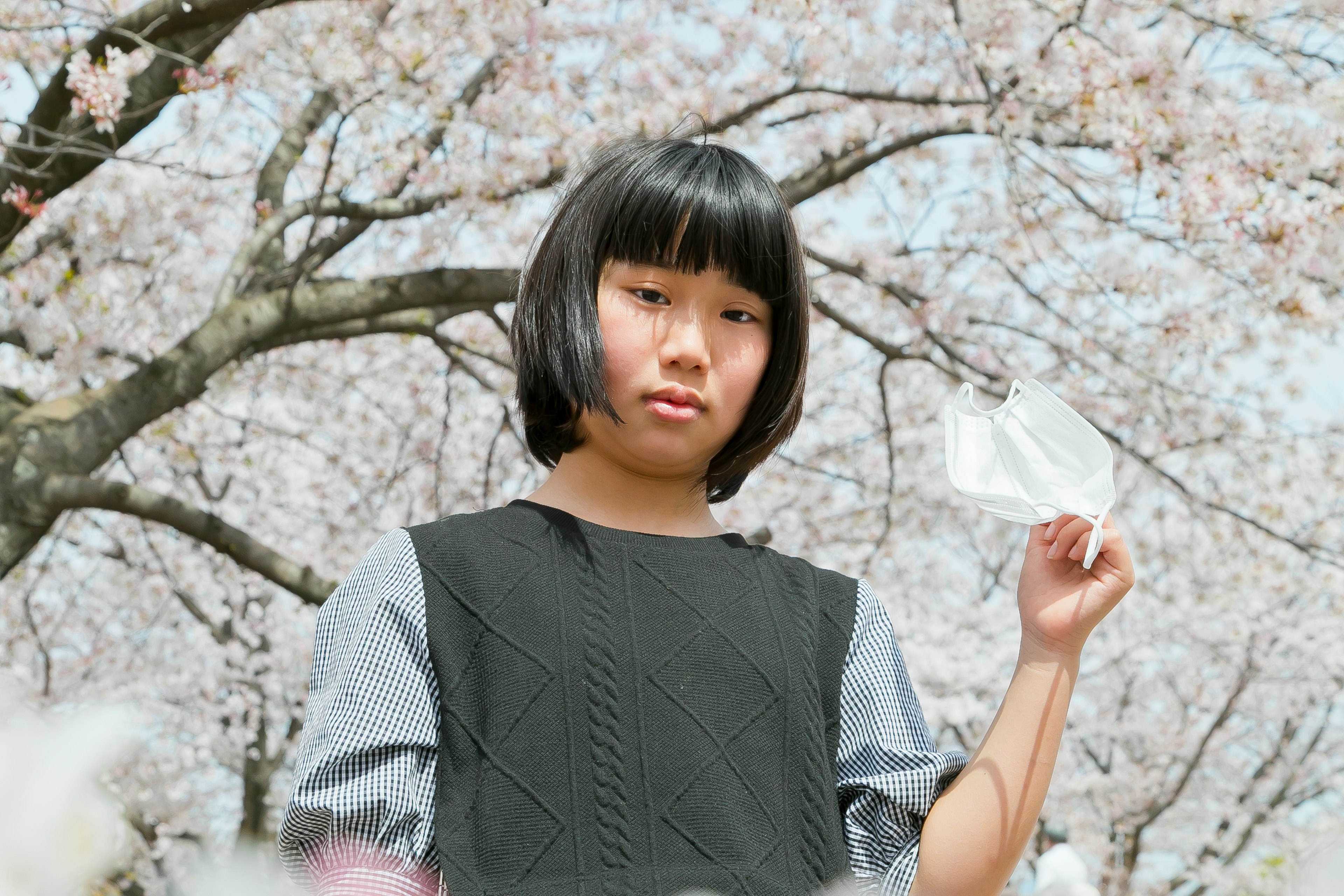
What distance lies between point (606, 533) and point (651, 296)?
289mm

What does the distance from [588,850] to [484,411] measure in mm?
6472

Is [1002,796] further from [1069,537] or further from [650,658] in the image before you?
[650,658]

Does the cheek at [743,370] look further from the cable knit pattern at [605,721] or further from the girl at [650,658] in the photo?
the cable knit pattern at [605,721]

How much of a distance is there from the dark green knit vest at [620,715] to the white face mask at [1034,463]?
0.99 ft

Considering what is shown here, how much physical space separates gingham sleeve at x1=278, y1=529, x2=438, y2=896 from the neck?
223 millimetres

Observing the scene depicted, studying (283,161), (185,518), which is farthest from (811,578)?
(283,161)

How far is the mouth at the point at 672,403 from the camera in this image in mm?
1371

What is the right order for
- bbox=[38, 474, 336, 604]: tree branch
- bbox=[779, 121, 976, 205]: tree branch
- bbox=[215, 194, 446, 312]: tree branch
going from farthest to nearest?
1. bbox=[779, 121, 976, 205]: tree branch
2. bbox=[215, 194, 446, 312]: tree branch
3. bbox=[38, 474, 336, 604]: tree branch

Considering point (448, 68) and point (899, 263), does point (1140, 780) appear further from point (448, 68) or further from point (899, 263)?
point (448, 68)

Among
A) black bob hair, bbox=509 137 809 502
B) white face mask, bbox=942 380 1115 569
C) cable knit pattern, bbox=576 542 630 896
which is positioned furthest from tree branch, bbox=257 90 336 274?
white face mask, bbox=942 380 1115 569

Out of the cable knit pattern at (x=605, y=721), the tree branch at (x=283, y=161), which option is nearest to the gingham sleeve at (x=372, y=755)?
the cable knit pattern at (x=605, y=721)

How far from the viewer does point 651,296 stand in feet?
4.54

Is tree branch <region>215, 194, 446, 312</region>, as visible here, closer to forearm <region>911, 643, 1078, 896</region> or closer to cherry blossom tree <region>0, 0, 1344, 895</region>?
cherry blossom tree <region>0, 0, 1344, 895</region>

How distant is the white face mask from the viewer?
4.09 feet
